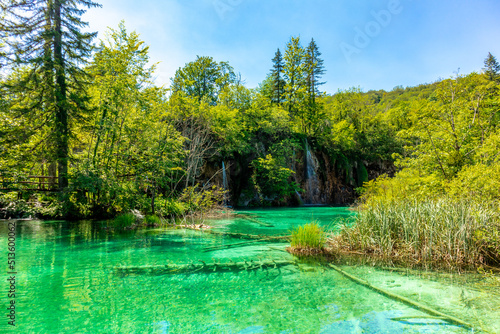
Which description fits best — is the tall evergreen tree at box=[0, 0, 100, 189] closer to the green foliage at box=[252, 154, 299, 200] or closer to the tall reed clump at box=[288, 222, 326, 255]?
the tall reed clump at box=[288, 222, 326, 255]

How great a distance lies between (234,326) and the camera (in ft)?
10.0

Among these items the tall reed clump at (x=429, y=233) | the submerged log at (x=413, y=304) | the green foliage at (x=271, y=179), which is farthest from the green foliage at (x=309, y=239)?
the green foliage at (x=271, y=179)

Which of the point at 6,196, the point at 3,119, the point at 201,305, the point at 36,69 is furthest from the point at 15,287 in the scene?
the point at 36,69

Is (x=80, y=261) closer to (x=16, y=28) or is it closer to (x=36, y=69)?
(x=36, y=69)

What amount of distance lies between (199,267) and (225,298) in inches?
63.7

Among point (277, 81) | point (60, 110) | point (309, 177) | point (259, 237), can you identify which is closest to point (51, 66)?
point (60, 110)

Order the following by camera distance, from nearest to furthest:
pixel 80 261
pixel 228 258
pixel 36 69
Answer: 1. pixel 80 261
2. pixel 228 258
3. pixel 36 69

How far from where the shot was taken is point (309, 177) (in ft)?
84.4

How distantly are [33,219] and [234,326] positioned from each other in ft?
41.8

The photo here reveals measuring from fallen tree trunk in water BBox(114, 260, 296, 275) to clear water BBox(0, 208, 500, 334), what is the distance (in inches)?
8.2

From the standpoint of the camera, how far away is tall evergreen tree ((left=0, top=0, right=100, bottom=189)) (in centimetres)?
1181

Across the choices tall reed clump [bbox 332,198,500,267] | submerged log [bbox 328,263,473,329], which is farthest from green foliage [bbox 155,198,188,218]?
submerged log [bbox 328,263,473,329]

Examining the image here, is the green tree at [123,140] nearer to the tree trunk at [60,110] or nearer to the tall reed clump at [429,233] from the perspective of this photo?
the tree trunk at [60,110]

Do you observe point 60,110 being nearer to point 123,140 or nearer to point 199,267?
point 123,140
